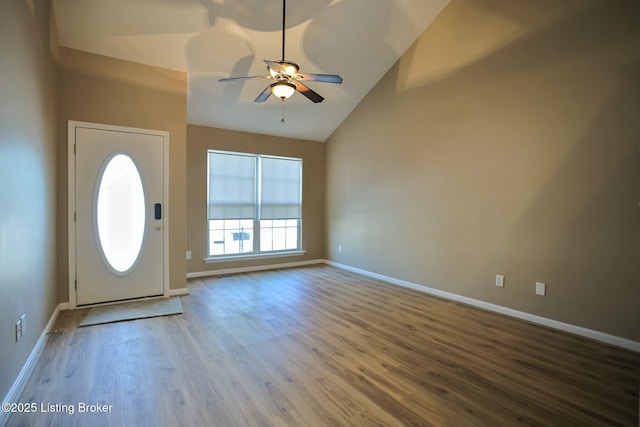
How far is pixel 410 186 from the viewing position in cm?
466

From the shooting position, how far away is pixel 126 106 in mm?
3838

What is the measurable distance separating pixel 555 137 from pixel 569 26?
107 centimetres

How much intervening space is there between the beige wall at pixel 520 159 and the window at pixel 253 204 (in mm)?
1885

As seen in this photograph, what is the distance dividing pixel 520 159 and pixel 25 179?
14.9 feet

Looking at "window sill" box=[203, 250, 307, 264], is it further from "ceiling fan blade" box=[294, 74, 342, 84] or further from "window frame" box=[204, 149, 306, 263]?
"ceiling fan blade" box=[294, 74, 342, 84]

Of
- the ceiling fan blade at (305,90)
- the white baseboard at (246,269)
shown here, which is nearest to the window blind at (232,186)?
the white baseboard at (246,269)

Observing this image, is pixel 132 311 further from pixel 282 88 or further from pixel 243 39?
pixel 243 39

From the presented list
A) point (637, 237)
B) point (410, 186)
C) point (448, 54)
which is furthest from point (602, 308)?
point (448, 54)

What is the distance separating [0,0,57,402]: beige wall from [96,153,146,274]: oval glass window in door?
507 millimetres

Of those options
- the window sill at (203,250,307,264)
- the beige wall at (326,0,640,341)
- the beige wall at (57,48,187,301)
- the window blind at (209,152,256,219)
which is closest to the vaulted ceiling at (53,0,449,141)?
the beige wall at (57,48,187,301)

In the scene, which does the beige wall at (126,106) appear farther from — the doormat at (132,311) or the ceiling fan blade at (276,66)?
the ceiling fan blade at (276,66)

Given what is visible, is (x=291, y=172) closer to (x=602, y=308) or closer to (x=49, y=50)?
(x=49, y=50)

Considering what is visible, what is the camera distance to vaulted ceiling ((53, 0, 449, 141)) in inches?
135

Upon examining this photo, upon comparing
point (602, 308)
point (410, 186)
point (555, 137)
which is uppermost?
point (555, 137)
